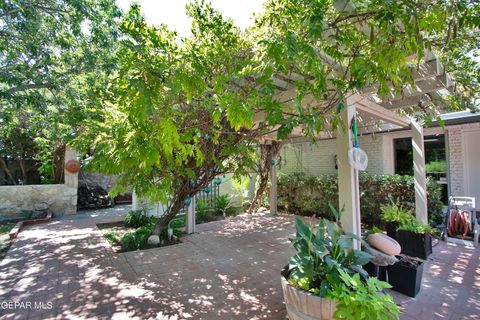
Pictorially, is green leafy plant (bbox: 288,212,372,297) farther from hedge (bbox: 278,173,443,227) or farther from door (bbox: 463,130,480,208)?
door (bbox: 463,130,480,208)

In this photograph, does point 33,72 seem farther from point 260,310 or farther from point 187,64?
point 260,310

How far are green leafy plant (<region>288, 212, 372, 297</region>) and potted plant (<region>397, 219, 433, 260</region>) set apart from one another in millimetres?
2862

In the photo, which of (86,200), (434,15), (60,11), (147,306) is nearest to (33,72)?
(60,11)

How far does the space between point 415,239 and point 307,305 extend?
350 centimetres

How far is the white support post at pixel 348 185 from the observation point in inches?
124

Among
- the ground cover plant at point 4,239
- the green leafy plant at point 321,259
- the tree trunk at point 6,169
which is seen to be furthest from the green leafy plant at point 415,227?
the tree trunk at point 6,169

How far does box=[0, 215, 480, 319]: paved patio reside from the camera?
2.84 metres

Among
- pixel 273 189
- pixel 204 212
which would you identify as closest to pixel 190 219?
pixel 204 212

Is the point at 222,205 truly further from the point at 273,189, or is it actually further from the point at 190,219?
the point at 190,219

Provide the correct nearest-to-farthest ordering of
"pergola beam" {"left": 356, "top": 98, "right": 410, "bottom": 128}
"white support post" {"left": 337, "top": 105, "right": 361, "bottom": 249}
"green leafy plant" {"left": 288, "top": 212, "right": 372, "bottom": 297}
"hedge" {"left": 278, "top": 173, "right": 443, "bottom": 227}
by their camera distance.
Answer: "green leafy plant" {"left": 288, "top": 212, "right": 372, "bottom": 297} < "white support post" {"left": 337, "top": 105, "right": 361, "bottom": 249} < "pergola beam" {"left": 356, "top": 98, "right": 410, "bottom": 128} < "hedge" {"left": 278, "top": 173, "right": 443, "bottom": 227}

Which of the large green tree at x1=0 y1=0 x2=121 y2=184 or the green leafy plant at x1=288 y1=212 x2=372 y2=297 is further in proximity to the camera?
the large green tree at x1=0 y1=0 x2=121 y2=184

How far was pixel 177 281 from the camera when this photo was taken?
11.8 feet

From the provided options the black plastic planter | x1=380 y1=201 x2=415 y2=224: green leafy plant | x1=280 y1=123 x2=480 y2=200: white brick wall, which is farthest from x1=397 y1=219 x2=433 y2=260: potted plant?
x1=280 y1=123 x2=480 y2=200: white brick wall

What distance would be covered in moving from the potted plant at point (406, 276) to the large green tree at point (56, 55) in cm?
593
